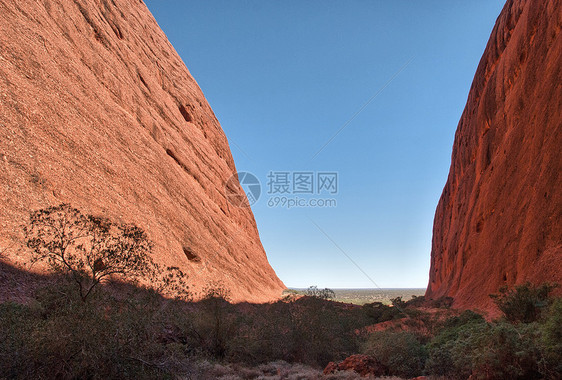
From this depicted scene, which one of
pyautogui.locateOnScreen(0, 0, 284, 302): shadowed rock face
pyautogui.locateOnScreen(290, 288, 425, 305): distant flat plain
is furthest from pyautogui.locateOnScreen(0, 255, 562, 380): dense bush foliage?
pyautogui.locateOnScreen(290, 288, 425, 305): distant flat plain

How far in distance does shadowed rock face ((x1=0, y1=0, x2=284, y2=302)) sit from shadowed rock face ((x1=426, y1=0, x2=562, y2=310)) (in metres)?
15.3

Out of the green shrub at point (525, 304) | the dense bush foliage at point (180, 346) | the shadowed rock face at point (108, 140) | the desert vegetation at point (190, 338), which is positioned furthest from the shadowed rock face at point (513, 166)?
the shadowed rock face at point (108, 140)

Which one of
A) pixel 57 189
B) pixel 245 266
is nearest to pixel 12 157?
pixel 57 189

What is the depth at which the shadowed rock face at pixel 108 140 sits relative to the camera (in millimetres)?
12328

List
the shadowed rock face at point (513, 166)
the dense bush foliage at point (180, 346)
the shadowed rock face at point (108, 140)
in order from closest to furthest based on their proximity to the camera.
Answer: the dense bush foliage at point (180, 346)
the shadowed rock face at point (108, 140)
the shadowed rock face at point (513, 166)

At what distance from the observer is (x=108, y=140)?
17.1m

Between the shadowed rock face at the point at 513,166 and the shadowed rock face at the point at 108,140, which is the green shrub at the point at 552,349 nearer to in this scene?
the shadowed rock face at the point at 513,166

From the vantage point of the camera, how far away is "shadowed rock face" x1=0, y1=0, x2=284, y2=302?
40.4 ft

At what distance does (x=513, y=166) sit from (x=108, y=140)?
2213 cm

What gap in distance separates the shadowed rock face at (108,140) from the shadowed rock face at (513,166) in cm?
1528

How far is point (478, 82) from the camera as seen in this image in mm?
28609

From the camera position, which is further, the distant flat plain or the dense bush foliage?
the distant flat plain

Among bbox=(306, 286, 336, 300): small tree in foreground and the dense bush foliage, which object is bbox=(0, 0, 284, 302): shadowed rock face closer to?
the dense bush foliage

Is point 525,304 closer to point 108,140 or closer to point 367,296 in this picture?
point 108,140
